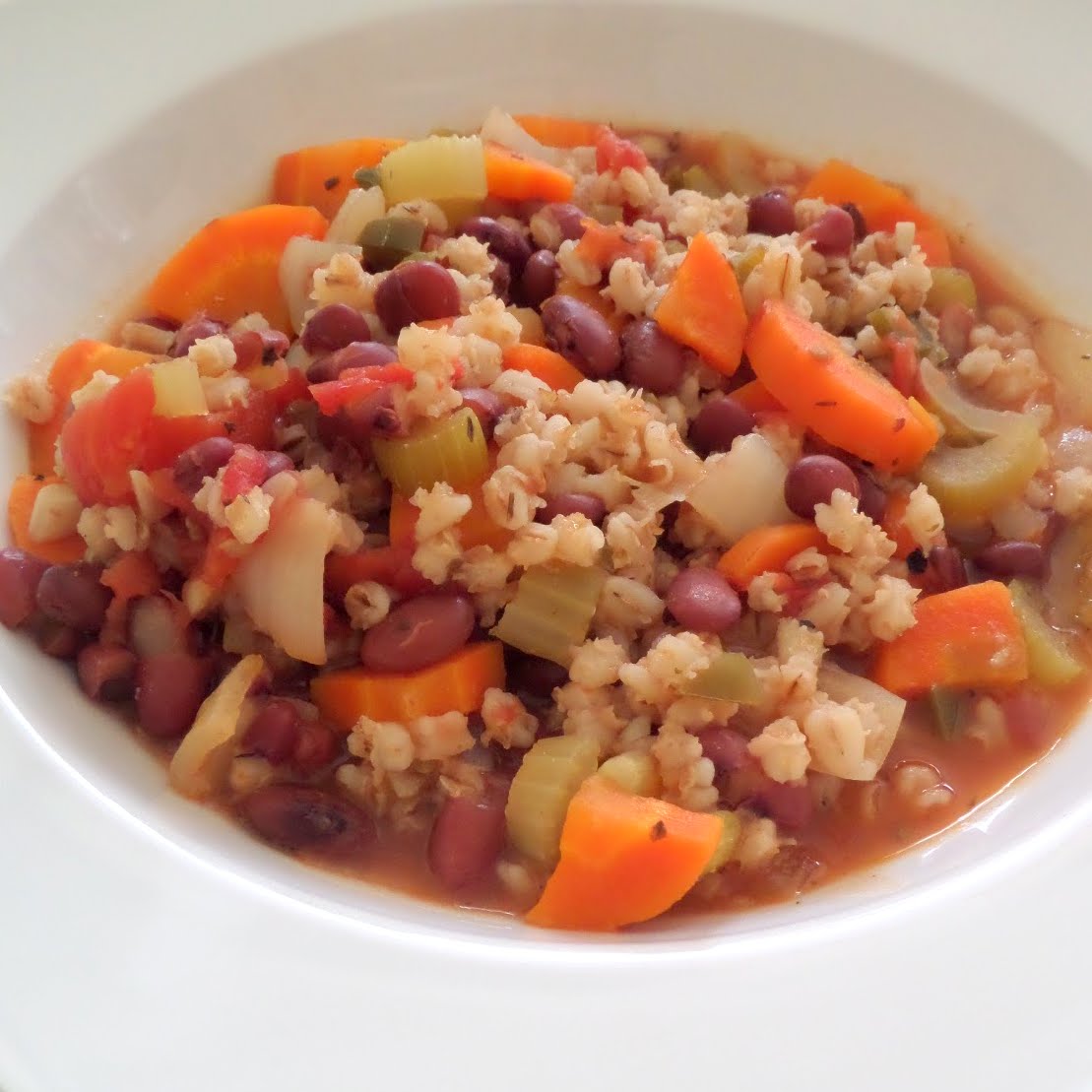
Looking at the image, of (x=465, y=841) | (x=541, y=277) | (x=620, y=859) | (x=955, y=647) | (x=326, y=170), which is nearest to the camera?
(x=620, y=859)

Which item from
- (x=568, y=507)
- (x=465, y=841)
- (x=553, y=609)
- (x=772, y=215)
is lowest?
(x=465, y=841)

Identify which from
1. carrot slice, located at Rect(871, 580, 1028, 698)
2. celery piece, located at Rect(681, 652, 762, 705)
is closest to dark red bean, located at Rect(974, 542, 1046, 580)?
carrot slice, located at Rect(871, 580, 1028, 698)

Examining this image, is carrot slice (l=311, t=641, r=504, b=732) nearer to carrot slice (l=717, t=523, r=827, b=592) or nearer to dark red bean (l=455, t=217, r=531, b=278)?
carrot slice (l=717, t=523, r=827, b=592)

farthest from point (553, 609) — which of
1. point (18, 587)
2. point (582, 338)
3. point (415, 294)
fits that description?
point (18, 587)

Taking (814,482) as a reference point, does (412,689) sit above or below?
below

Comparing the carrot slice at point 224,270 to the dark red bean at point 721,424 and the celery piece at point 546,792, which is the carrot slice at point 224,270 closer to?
the dark red bean at point 721,424

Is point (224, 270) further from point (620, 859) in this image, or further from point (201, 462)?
point (620, 859)

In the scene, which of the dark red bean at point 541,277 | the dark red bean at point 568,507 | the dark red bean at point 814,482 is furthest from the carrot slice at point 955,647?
the dark red bean at point 541,277
